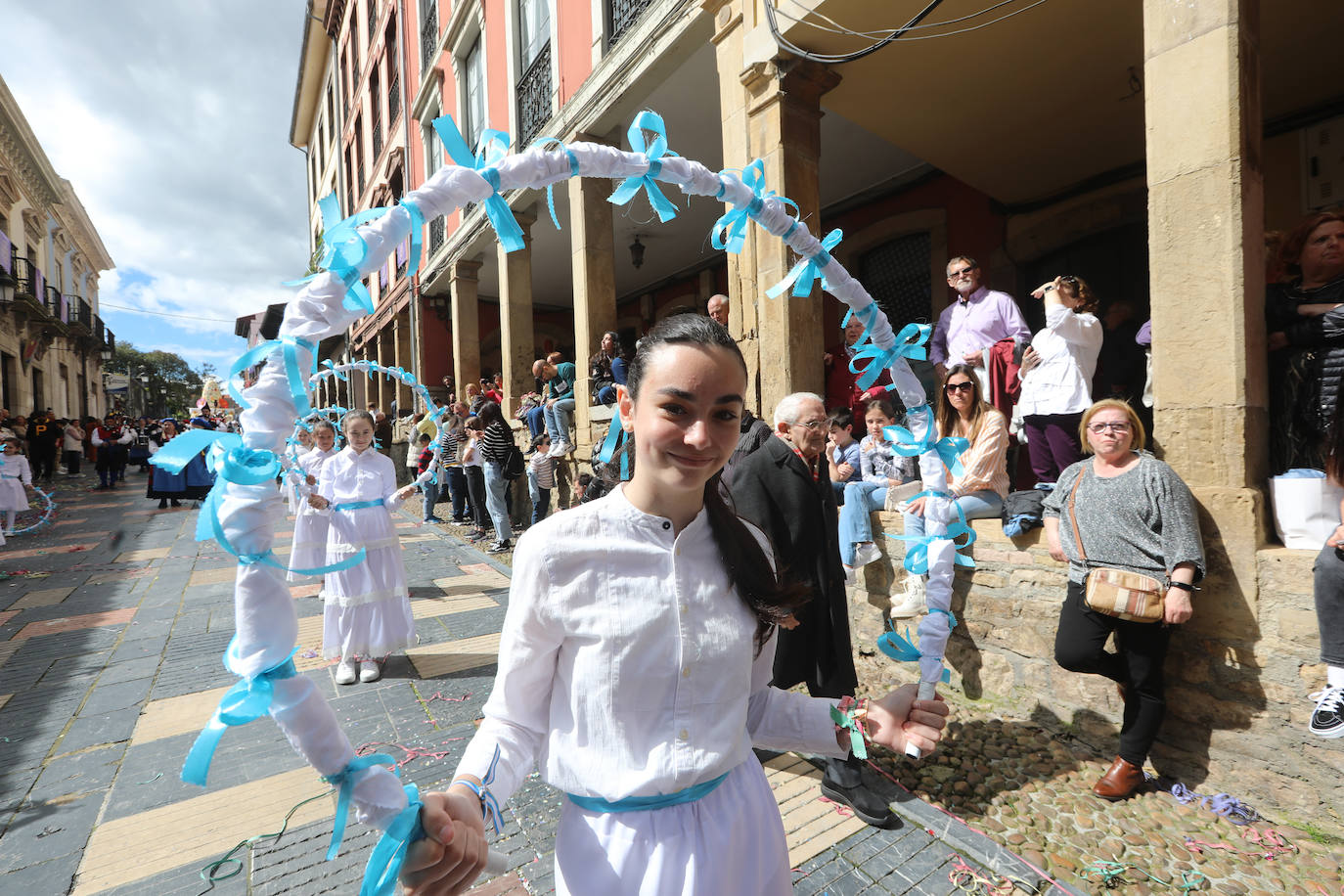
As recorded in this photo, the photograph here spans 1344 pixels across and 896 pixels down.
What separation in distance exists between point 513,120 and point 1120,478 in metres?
11.1

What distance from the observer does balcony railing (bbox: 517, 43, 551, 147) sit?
995cm

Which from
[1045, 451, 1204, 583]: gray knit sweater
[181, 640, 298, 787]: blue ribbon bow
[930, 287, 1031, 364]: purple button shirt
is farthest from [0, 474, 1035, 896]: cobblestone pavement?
[930, 287, 1031, 364]: purple button shirt

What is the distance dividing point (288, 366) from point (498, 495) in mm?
8557

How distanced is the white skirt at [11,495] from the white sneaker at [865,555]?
1412 cm

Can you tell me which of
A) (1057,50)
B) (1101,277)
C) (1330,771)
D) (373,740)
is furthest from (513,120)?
(1330,771)

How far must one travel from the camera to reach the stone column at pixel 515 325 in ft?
36.6

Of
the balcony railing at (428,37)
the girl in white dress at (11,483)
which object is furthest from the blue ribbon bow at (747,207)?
the balcony railing at (428,37)

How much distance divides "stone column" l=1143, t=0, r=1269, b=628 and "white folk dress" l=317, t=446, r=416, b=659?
5230 mm

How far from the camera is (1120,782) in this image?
316 cm

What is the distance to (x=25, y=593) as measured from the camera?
714 centimetres

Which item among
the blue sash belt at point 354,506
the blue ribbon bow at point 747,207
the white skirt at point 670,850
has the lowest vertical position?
the white skirt at point 670,850

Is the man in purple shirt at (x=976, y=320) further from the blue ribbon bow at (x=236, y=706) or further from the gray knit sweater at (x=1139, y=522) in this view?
the blue ribbon bow at (x=236, y=706)

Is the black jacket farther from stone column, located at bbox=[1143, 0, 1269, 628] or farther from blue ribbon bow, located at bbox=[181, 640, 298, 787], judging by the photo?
blue ribbon bow, located at bbox=[181, 640, 298, 787]

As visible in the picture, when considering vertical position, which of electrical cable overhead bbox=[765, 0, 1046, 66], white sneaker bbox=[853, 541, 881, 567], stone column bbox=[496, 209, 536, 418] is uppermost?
electrical cable overhead bbox=[765, 0, 1046, 66]
